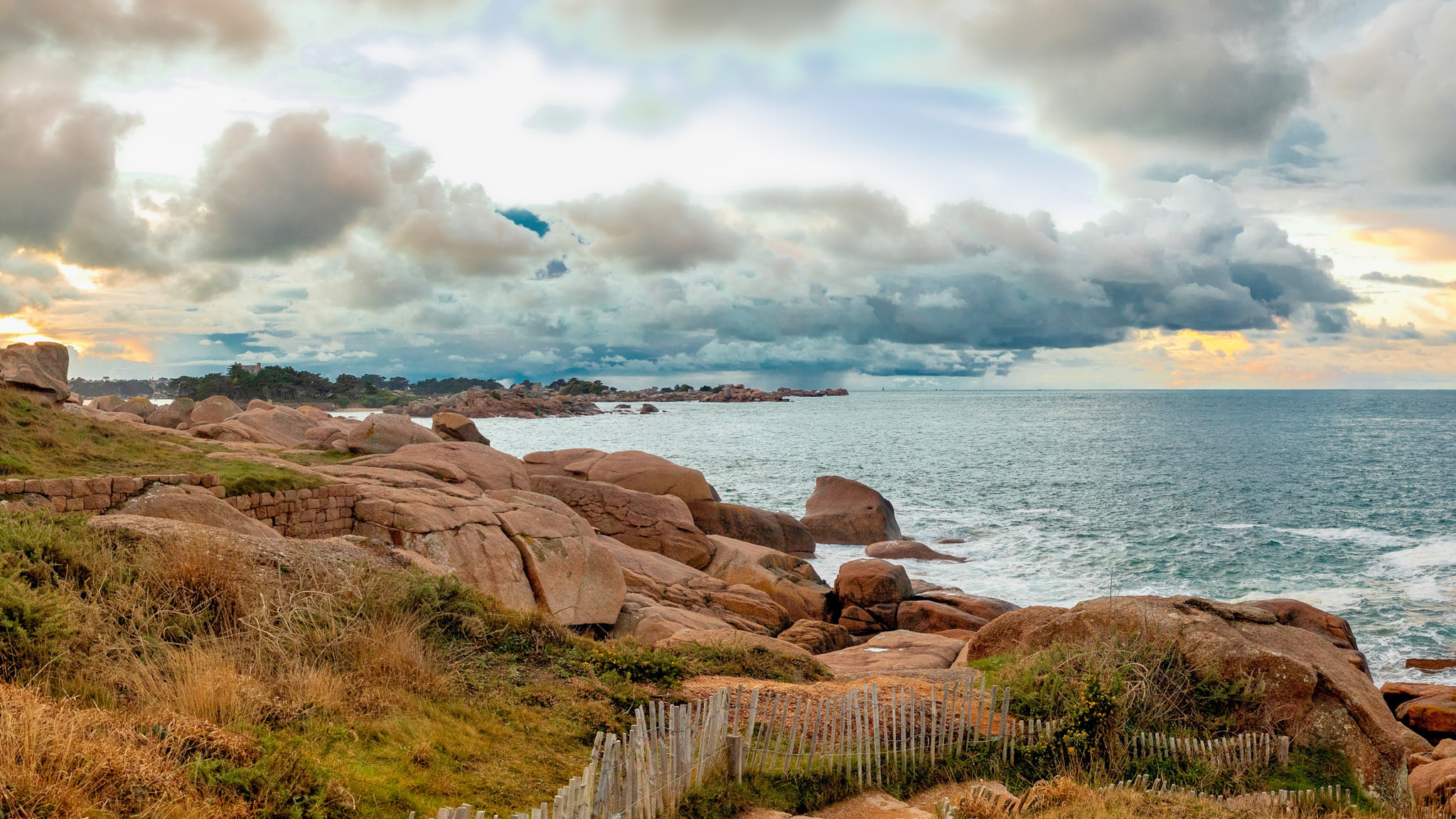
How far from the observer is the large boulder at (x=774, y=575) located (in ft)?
80.7

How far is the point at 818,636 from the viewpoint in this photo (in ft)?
65.6

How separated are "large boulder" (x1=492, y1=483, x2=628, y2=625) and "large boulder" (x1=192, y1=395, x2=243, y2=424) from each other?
24.5 metres

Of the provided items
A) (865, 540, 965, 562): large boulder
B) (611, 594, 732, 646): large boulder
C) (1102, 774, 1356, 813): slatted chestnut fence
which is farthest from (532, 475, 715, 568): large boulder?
(1102, 774, 1356, 813): slatted chestnut fence

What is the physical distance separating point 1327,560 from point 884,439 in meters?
70.1

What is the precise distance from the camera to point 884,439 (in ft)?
342

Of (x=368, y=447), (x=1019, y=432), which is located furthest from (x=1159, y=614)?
(x=1019, y=432)

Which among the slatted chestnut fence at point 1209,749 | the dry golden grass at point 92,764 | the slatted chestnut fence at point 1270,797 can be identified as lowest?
the slatted chestnut fence at point 1270,797

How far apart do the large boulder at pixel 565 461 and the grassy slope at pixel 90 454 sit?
15145 mm

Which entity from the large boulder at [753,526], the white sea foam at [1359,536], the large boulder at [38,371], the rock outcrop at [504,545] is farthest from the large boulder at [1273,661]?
the white sea foam at [1359,536]

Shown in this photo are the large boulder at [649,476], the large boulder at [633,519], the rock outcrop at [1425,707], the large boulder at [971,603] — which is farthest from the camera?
the large boulder at [649,476]

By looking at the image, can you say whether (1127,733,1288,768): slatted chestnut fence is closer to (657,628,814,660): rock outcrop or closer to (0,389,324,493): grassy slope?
(657,628,814,660): rock outcrop

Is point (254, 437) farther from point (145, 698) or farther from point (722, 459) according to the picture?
point (722, 459)

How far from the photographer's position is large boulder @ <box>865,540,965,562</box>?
35.4 meters

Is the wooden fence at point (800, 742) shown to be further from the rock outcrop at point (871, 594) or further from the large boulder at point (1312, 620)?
the large boulder at point (1312, 620)
